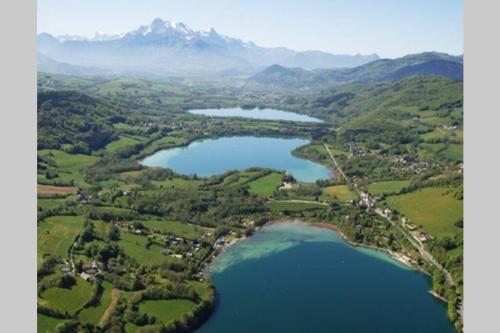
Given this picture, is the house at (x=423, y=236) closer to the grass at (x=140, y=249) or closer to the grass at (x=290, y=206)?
the grass at (x=290, y=206)

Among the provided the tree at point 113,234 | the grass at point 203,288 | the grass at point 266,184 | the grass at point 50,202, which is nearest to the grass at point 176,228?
the tree at point 113,234

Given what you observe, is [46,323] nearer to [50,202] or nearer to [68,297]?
[68,297]

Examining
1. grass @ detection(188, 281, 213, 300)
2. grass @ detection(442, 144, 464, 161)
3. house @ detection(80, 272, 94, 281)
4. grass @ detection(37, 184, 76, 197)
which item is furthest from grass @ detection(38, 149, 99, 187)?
grass @ detection(442, 144, 464, 161)

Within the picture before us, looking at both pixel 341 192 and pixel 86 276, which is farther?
pixel 341 192

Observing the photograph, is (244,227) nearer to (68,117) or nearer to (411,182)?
(411,182)

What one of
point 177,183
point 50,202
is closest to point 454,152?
point 177,183

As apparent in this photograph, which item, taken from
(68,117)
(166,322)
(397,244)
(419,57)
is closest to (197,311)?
(166,322)
